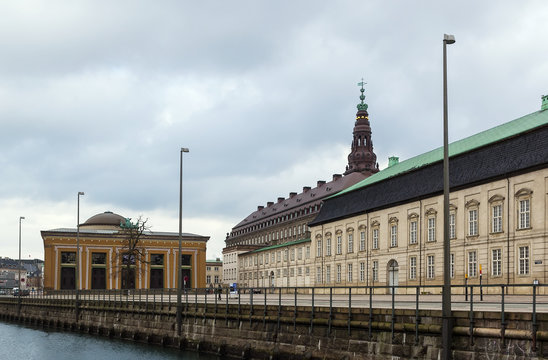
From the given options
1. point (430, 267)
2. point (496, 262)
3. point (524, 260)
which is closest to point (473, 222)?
point (496, 262)

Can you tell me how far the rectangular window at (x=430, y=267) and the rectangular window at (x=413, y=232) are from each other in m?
2.57

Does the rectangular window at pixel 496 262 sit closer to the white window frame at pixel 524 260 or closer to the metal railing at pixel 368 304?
the metal railing at pixel 368 304

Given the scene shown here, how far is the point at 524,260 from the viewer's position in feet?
170

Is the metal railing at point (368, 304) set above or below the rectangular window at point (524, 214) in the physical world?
below

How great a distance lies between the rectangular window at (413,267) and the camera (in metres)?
65.9

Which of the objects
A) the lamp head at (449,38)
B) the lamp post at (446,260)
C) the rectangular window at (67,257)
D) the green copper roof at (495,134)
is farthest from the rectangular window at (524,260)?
the rectangular window at (67,257)

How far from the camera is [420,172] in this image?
218 feet

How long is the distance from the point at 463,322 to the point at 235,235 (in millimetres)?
178146

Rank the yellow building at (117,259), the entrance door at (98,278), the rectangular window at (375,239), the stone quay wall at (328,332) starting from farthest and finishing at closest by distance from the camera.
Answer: the entrance door at (98,278) < the yellow building at (117,259) < the rectangular window at (375,239) < the stone quay wall at (328,332)

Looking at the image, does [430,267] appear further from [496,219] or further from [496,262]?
[496,219]

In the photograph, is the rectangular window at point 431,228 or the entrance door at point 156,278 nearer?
the rectangular window at point 431,228

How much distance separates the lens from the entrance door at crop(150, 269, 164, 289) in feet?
437

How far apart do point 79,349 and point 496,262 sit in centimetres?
3075

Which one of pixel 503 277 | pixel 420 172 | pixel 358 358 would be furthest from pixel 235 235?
pixel 358 358
